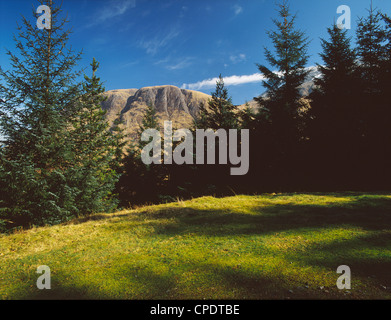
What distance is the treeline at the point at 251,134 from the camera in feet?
33.3

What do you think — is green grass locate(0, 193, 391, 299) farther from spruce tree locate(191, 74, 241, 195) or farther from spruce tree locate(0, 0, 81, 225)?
spruce tree locate(191, 74, 241, 195)

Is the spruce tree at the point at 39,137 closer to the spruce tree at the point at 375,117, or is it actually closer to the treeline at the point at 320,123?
the treeline at the point at 320,123

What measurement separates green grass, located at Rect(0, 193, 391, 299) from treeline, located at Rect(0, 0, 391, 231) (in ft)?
12.6

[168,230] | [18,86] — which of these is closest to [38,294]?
[168,230]

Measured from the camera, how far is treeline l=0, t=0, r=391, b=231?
1014 cm

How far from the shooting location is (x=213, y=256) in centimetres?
491

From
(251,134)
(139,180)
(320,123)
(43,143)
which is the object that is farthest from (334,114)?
(139,180)

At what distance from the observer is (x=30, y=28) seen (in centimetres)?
1132

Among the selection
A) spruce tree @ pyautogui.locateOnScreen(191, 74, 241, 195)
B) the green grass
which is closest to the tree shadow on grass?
the green grass

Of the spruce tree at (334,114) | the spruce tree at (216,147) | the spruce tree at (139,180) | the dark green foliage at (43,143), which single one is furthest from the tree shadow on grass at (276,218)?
the spruce tree at (139,180)

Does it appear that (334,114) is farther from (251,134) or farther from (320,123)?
(251,134)

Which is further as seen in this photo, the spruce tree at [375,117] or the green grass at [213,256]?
the spruce tree at [375,117]

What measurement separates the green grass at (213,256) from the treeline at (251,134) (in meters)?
3.83

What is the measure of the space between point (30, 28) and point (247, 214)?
52.5 feet
